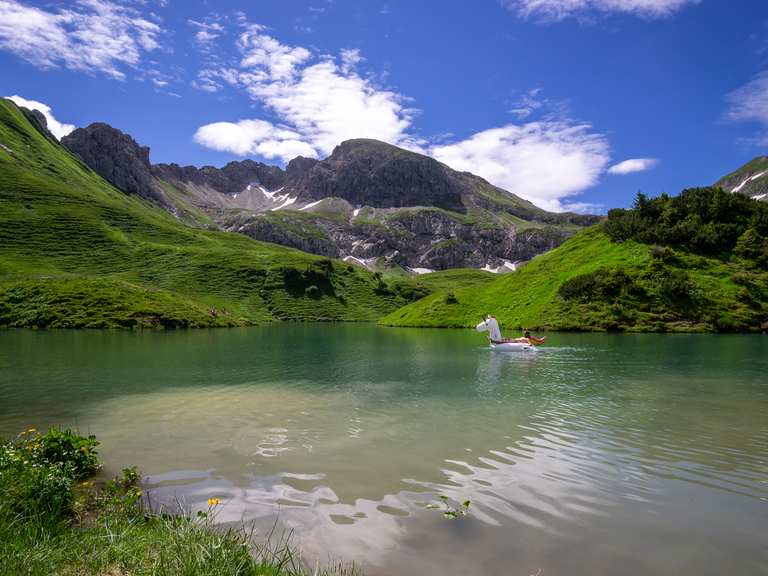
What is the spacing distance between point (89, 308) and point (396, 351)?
263 feet

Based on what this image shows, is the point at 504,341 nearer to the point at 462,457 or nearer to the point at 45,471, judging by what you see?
the point at 462,457

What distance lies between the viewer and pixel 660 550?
8312mm

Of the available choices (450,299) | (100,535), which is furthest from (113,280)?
(100,535)

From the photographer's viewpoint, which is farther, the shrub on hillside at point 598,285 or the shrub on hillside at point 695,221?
the shrub on hillside at point 695,221

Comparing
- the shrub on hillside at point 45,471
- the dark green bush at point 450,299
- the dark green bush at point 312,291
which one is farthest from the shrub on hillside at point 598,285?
the dark green bush at point 312,291

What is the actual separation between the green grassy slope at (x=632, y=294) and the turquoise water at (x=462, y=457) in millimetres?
50189

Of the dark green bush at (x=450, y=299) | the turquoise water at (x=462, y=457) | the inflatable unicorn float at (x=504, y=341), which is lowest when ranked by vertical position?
the turquoise water at (x=462, y=457)

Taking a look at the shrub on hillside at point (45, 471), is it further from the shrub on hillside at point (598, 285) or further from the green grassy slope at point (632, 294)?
the shrub on hillside at point (598, 285)

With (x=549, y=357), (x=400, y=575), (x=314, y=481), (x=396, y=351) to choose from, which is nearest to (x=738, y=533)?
(x=400, y=575)

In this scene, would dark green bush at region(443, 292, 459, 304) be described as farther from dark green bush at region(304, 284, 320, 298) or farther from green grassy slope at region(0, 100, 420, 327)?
dark green bush at region(304, 284, 320, 298)

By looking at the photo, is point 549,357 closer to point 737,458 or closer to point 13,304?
point 737,458

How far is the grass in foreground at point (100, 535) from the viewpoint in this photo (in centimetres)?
624

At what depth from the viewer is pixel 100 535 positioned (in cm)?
768

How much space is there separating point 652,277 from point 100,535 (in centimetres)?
9507
